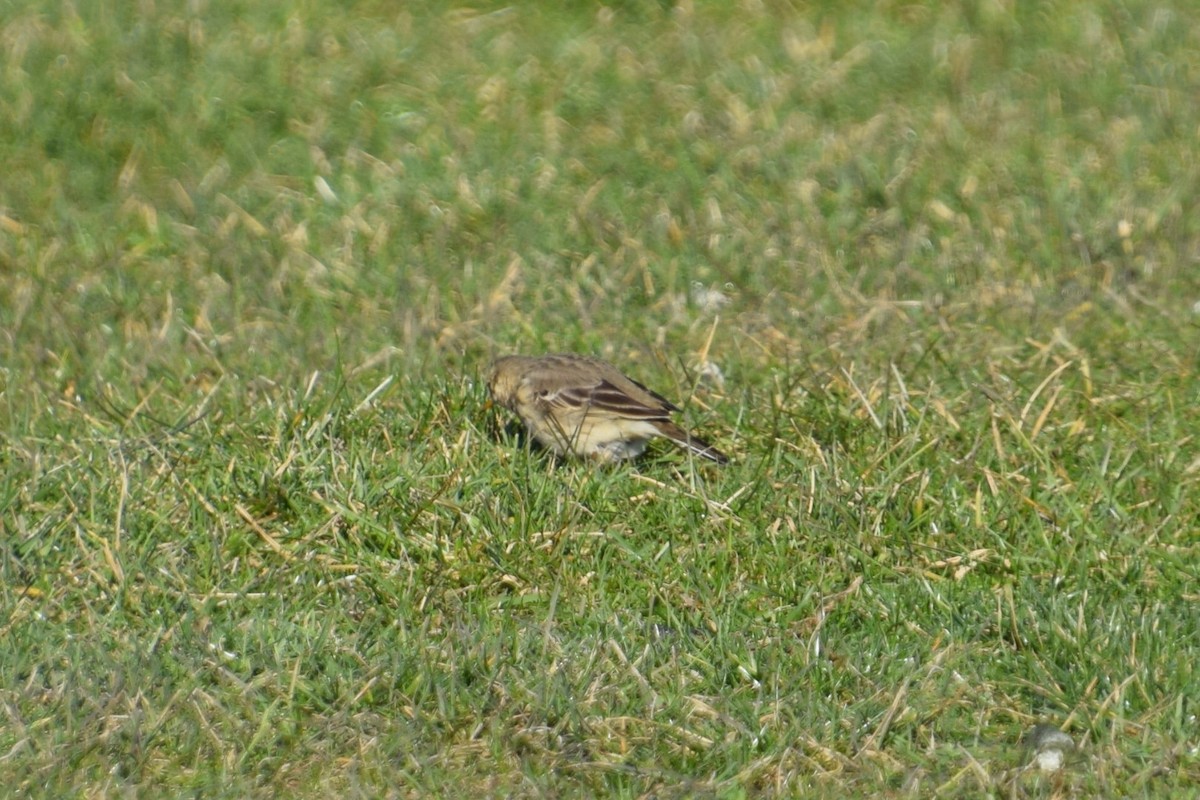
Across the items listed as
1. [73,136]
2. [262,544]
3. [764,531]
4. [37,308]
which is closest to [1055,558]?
[764,531]

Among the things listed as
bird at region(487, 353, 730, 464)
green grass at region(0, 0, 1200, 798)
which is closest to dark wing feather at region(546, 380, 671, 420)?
bird at region(487, 353, 730, 464)

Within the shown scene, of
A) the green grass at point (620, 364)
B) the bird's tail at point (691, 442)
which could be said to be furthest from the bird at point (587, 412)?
the green grass at point (620, 364)

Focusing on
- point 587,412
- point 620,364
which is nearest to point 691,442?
point 587,412

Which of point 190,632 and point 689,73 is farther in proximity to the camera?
point 689,73

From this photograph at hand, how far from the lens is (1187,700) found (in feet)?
15.3

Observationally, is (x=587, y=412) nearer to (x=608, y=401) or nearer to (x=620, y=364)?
(x=608, y=401)

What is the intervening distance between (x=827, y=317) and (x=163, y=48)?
422 cm

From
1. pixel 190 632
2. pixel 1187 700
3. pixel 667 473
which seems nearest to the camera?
pixel 1187 700

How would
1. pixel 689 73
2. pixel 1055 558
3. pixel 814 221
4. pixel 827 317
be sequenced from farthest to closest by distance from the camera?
pixel 689 73 < pixel 814 221 < pixel 827 317 < pixel 1055 558

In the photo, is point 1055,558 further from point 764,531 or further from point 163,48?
point 163,48

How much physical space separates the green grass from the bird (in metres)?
0.13

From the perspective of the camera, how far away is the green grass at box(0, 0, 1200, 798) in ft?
15.5

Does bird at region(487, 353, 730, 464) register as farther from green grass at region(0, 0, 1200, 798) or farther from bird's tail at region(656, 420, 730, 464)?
green grass at region(0, 0, 1200, 798)

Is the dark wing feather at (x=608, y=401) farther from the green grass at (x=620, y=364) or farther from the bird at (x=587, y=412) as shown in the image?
the green grass at (x=620, y=364)
